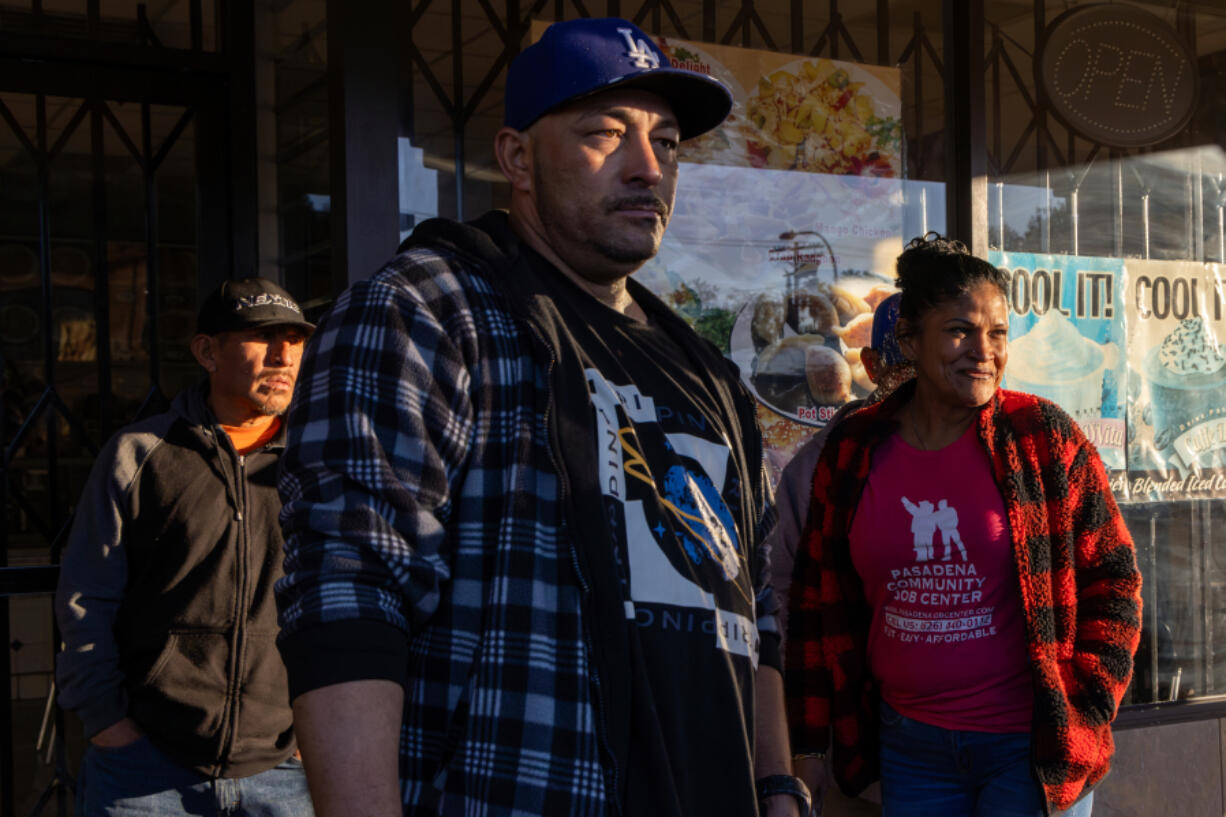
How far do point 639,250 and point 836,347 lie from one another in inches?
106

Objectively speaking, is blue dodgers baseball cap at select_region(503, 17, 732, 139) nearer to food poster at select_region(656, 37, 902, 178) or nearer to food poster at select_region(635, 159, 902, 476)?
food poster at select_region(635, 159, 902, 476)

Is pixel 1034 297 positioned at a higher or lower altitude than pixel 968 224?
lower

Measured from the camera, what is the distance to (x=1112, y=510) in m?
2.81

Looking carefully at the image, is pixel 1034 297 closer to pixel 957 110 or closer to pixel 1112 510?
pixel 957 110

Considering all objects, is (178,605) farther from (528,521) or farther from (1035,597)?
(1035,597)

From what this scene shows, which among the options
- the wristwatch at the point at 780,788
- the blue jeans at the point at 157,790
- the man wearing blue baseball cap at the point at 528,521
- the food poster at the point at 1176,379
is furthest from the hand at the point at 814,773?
the food poster at the point at 1176,379

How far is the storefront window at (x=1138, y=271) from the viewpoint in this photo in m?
4.56

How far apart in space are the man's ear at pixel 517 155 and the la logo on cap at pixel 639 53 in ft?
0.63

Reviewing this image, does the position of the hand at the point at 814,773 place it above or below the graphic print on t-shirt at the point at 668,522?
below

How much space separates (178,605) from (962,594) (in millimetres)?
1910

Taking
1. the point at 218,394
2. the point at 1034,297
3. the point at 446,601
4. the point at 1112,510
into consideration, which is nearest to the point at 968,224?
the point at 1034,297

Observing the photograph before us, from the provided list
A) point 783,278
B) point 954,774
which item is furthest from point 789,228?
point 954,774

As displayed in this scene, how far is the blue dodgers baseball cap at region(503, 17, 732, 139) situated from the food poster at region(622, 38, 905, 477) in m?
2.26

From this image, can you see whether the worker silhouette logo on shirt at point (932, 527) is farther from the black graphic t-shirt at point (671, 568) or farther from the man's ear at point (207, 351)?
the man's ear at point (207, 351)
